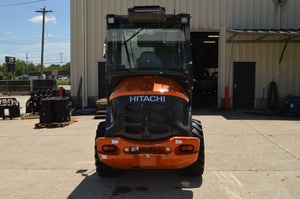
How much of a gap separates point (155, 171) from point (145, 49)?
2.29 m

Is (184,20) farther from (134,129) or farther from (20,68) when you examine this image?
(20,68)

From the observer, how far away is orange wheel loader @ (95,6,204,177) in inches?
162

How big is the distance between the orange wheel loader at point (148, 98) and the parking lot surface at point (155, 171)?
388 millimetres

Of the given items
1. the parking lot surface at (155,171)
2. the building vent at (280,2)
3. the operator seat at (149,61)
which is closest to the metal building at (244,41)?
the building vent at (280,2)

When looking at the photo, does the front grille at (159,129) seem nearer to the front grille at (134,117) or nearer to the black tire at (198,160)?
the front grille at (134,117)

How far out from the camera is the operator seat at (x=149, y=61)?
496cm

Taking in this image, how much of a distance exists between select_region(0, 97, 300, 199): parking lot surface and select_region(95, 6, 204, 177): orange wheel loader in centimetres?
39

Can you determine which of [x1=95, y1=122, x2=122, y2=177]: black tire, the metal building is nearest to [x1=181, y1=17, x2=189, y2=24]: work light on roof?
[x1=95, y1=122, x2=122, y2=177]: black tire

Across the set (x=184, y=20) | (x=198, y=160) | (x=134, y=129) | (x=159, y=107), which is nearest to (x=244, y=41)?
(x=184, y=20)

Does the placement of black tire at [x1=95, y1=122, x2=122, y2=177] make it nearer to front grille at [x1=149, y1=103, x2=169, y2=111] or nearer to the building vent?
front grille at [x1=149, y1=103, x2=169, y2=111]

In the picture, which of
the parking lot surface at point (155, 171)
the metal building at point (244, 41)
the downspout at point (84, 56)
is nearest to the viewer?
the parking lot surface at point (155, 171)

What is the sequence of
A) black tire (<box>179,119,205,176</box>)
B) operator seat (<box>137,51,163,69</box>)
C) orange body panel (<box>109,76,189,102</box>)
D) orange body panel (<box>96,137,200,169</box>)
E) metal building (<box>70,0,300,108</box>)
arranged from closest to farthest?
1. orange body panel (<box>96,137,200,169</box>)
2. orange body panel (<box>109,76,189,102</box>)
3. black tire (<box>179,119,205,176</box>)
4. operator seat (<box>137,51,163,69</box>)
5. metal building (<box>70,0,300,108</box>)

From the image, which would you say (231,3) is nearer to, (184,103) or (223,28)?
(223,28)

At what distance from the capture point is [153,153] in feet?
13.4
